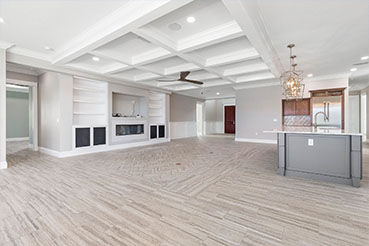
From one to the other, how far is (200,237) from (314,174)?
2.73 meters

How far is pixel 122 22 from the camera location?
289 centimetres

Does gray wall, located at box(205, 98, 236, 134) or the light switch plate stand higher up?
gray wall, located at box(205, 98, 236, 134)

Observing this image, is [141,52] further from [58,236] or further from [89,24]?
[58,236]

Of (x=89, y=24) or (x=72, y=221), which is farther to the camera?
(x=89, y=24)

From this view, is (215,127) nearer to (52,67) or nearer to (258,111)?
(258,111)

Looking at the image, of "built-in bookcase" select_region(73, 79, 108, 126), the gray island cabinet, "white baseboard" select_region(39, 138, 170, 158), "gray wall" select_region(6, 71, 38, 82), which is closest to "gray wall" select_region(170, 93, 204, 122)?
"white baseboard" select_region(39, 138, 170, 158)

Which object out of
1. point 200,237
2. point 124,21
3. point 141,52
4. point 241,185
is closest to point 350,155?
point 241,185

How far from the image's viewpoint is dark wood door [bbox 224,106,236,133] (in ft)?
45.1

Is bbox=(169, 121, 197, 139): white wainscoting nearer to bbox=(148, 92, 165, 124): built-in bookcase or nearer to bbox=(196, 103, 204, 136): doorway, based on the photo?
bbox=(148, 92, 165, 124): built-in bookcase

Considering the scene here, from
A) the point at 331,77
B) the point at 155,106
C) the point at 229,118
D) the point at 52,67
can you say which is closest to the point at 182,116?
the point at 155,106

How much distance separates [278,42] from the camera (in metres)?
3.90

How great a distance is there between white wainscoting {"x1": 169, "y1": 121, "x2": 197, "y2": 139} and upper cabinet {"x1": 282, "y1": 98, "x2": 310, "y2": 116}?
5.34 m

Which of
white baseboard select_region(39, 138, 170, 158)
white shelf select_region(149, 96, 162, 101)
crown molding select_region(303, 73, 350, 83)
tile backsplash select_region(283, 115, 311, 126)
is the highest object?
crown molding select_region(303, 73, 350, 83)

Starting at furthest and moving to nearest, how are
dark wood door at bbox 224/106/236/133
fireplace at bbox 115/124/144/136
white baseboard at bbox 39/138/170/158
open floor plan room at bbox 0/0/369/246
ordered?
dark wood door at bbox 224/106/236/133, fireplace at bbox 115/124/144/136, white baseboard at bbox 39/138/170/158, open floor plan room at bbox 0/0/369/246
